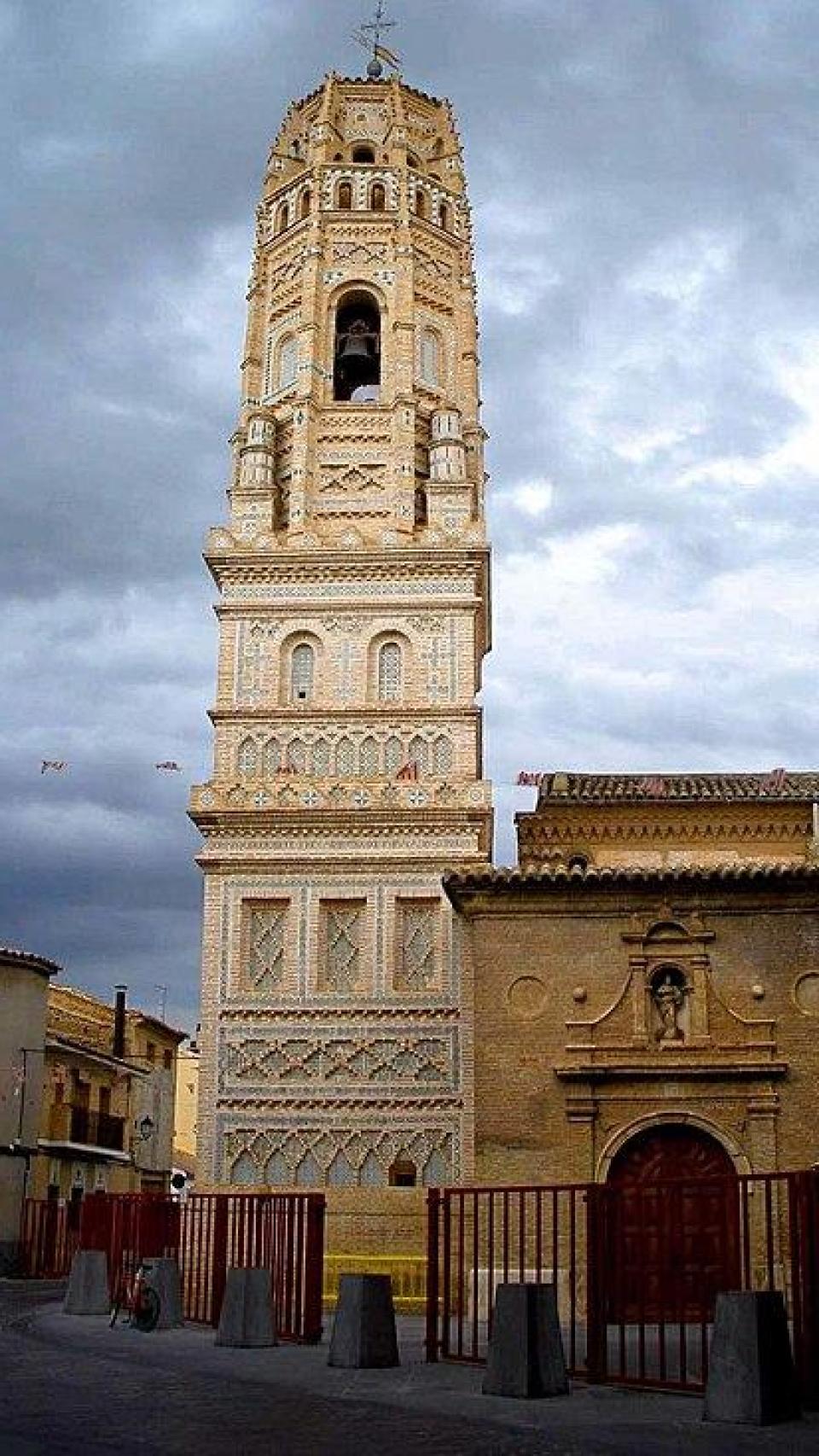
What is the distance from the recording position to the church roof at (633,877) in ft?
77.0

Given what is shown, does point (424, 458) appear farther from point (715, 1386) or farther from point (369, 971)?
point (715, 1386)

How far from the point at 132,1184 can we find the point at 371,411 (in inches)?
1192

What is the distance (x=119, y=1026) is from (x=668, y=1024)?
3270cm

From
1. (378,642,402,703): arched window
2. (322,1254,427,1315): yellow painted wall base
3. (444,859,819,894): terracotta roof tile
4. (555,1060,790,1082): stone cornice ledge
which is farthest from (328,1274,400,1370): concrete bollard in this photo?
(378,642,402,703): arched window

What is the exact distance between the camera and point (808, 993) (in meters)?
23.4

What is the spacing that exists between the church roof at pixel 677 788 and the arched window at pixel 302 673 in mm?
5284

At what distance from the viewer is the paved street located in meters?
10.3

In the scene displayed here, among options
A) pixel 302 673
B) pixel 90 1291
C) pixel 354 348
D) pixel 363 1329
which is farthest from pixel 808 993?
pixel 354 348

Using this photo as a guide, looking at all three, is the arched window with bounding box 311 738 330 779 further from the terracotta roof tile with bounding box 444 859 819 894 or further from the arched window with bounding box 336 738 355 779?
the terracotta roof tile with bounding box 444 859 819 894

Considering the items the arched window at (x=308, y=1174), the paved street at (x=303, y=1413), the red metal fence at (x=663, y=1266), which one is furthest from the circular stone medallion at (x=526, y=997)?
the paved street at (x=303, y=1413)

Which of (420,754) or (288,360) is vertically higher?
(288,360)

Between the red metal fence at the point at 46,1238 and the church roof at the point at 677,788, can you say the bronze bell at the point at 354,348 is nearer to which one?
the church roof at the point at 677,788

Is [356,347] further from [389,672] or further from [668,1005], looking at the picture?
[668,1005]

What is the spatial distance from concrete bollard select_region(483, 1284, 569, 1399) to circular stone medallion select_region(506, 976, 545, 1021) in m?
10.3
